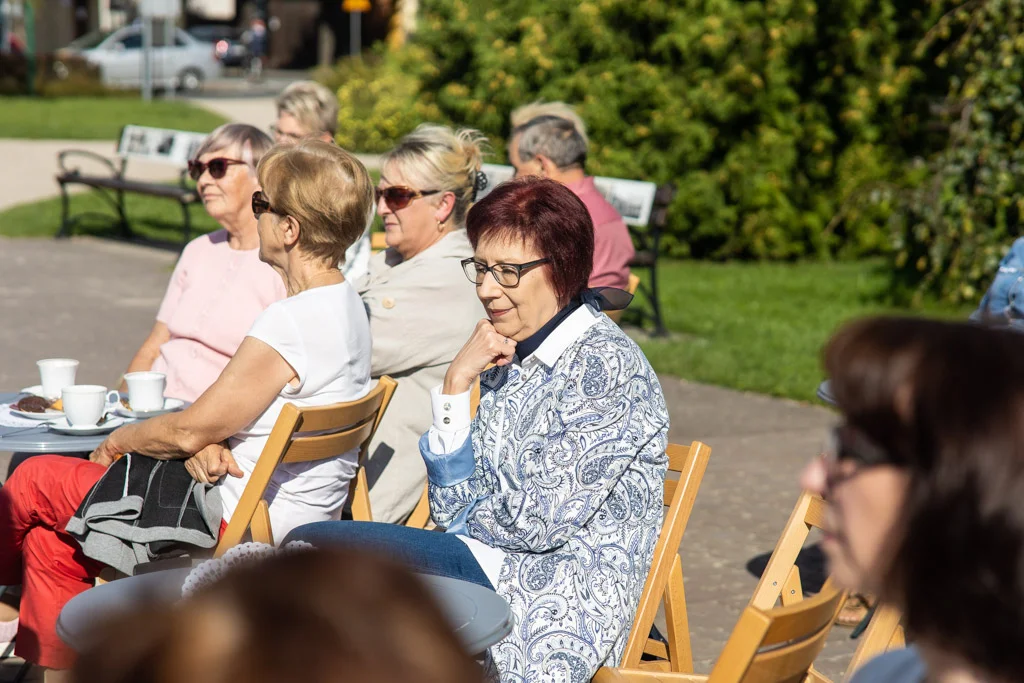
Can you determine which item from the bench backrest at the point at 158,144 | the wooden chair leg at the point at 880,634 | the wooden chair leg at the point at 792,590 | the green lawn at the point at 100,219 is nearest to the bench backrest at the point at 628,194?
the bench backrest at the point at 158,144

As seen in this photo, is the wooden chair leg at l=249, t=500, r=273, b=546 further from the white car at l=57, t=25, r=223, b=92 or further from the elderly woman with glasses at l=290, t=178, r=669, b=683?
the white car at l=57, t=25, r=223, b=92

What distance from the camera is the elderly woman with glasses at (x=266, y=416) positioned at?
3152mm

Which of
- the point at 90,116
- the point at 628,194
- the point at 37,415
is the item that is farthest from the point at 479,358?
the point at 90,116

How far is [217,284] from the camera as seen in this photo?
4387 mm

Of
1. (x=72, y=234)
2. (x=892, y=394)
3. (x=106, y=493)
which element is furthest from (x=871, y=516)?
(x=72, y=234)

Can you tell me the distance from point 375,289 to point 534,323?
46.2 inches

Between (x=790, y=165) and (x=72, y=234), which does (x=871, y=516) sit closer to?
(x=790, y=165)

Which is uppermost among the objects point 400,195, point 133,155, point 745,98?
point 400,195

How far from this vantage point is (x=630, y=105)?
12.2 metres

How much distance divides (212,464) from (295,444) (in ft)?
1.04

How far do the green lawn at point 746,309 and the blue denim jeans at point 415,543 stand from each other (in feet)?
15.8

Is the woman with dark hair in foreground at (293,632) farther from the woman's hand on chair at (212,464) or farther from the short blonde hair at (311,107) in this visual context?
the short blonde hair at (311,107)

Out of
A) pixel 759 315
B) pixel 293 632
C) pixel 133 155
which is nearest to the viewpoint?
pixel 293 632

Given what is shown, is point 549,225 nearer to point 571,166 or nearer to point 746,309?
point 571,166
